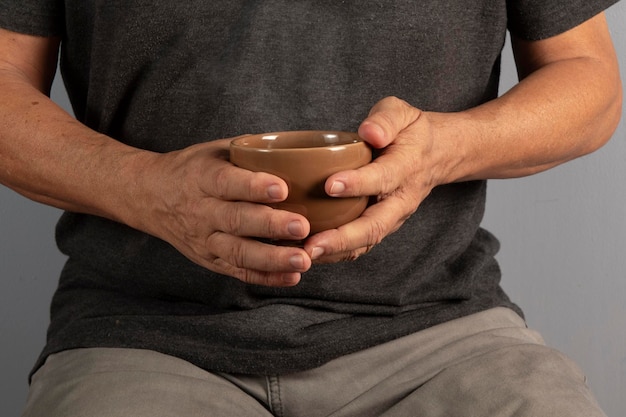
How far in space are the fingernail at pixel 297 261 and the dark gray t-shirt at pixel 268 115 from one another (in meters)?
0.27

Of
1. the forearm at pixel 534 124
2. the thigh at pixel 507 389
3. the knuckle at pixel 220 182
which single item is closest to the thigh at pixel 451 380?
the thigh at pixel 507 389

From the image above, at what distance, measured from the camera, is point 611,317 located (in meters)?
1.85

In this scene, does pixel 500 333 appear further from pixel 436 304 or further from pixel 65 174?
pixel 65 174

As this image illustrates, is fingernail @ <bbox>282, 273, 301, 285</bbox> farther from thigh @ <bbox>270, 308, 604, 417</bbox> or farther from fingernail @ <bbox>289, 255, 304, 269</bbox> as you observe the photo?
thigh @ <bbox>270, 308, 604, 417</bbox>

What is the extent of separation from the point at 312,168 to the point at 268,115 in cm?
31

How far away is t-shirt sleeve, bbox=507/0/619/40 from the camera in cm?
126

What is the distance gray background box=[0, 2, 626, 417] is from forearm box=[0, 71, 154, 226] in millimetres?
665

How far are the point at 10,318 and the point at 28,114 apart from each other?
33.8 inches

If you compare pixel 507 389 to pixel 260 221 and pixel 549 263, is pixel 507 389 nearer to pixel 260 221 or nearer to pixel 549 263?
pixel 260 221

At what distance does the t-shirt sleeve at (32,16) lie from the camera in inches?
48.9

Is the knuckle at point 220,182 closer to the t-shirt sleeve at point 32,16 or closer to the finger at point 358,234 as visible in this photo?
the finger at point 358,234

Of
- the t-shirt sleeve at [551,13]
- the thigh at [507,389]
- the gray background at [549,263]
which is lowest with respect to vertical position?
the gray background at [549,263]

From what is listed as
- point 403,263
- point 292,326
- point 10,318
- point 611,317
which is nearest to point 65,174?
point 292,326

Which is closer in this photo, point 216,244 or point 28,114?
point 216,244
